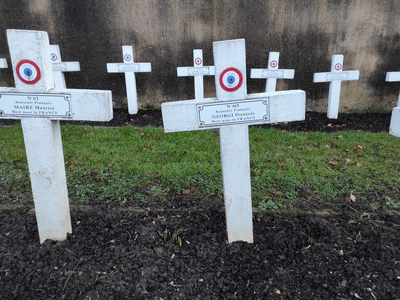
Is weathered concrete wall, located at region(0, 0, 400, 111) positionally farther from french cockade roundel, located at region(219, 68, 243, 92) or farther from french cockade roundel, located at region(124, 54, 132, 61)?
french cockade roundel, located at region(219, 68, 243, 92)

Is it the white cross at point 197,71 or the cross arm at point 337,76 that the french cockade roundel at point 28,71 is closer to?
the white cross at point 197,71

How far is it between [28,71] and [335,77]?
19.5 feet

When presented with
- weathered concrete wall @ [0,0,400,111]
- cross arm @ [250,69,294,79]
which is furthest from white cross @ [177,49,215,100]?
cross arm @ [250,69,294,79]

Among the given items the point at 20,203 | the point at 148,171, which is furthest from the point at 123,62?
the point at 20,203

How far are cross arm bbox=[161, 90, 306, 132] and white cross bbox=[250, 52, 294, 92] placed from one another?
4.41 meters

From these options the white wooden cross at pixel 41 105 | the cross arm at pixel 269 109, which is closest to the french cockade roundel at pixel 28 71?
the white wooden cross at pixel 41 105

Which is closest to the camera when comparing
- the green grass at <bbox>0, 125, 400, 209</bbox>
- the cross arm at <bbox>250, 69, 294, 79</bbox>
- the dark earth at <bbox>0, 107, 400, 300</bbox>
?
the dark earth at <bbox>0, 107, 400, 300</bbox>

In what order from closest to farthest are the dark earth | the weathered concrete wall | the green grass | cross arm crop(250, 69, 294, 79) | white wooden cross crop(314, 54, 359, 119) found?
the dark earth < the green grass < white wooden cross crop(314, 54, 359, 119) < cross arm crop(250, 69, 294, 79) < the weathered concrete wall

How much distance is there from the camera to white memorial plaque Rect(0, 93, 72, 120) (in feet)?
7.10

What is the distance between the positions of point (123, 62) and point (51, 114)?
5.01 m

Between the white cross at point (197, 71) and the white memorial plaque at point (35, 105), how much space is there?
4604 mm

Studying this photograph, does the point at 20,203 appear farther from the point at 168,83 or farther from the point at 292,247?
the point at 168,83

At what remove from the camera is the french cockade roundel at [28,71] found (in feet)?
6.91

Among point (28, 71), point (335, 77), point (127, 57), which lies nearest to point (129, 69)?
point (127, 57)
